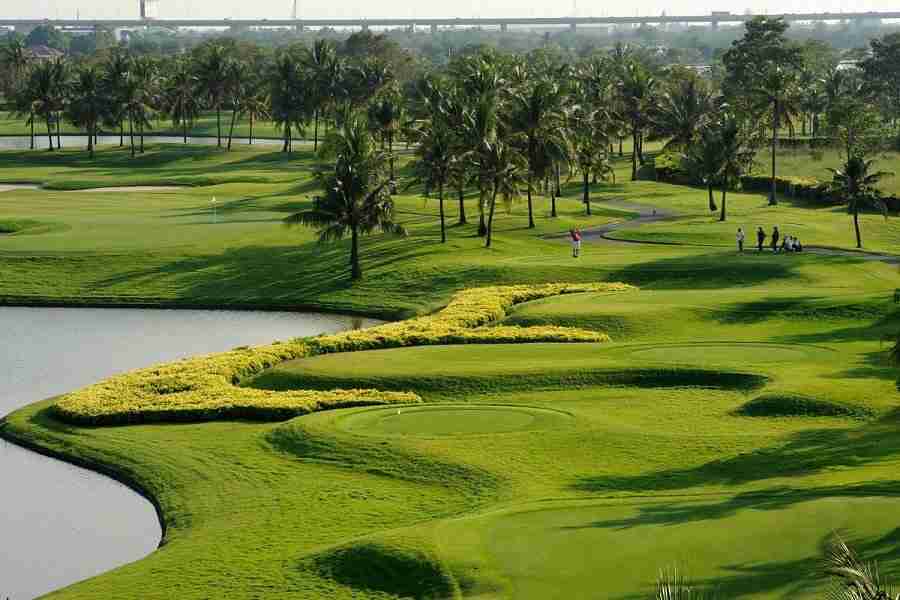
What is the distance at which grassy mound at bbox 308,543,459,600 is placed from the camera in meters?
28.0

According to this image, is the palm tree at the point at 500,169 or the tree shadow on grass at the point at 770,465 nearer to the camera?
the tree shadow on grass at the point at 770,465

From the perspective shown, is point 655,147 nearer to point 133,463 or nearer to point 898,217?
point 898,217

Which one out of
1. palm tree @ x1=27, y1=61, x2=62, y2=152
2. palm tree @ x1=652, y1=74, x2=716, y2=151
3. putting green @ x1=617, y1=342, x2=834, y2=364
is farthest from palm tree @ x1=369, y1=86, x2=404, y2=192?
palm tree @ x1=27, y1=61, x2=62, y2=152

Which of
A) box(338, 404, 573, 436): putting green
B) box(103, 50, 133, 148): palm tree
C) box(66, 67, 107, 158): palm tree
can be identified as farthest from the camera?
box(66, 67, 107, 158): palm tree

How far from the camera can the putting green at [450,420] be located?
140 ft

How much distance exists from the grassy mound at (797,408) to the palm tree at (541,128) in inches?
1803

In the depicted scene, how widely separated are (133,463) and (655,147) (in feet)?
420

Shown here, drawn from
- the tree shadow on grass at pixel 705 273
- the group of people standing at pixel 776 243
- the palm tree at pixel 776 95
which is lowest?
the tree shadow on grass at pixel 705 273

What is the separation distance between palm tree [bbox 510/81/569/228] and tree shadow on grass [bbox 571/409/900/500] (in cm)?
5128

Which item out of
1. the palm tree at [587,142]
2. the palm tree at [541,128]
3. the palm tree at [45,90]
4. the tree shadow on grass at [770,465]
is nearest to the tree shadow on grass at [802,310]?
the tree shadow on grass at [770,465]

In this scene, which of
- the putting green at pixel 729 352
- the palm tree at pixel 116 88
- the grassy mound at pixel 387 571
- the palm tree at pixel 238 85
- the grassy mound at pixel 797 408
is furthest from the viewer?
the palm tree at pixel 238 85

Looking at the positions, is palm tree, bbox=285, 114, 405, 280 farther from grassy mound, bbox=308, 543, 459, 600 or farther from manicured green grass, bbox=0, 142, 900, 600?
grassy mound, bbox=308, 543, 459, 600

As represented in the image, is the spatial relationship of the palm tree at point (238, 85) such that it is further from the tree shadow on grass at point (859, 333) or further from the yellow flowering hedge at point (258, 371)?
the tree shadow on grass at point (859, 333)

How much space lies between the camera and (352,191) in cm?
7525
